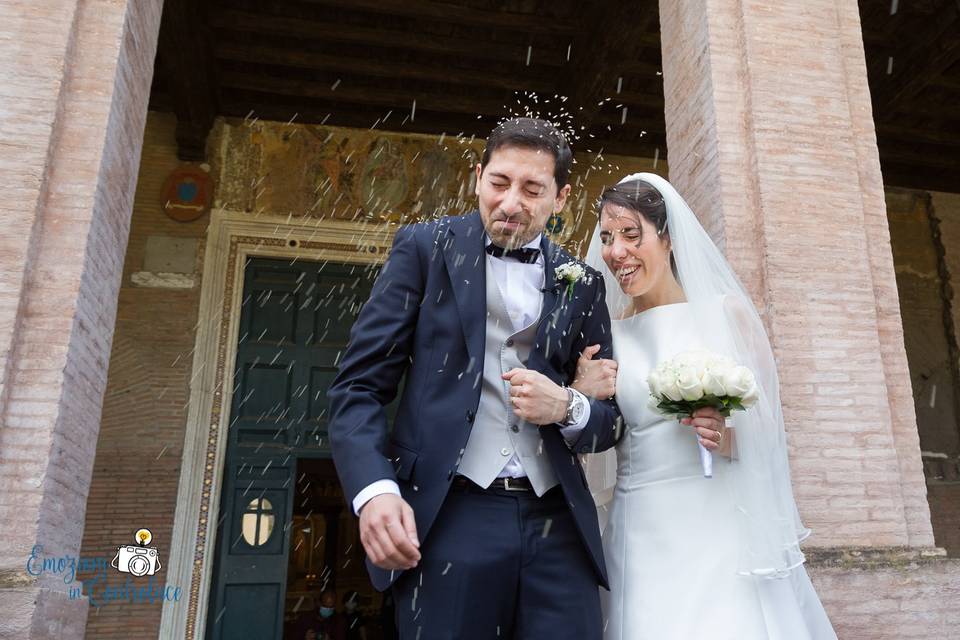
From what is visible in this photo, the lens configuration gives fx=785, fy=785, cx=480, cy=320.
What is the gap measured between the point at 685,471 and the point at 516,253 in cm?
84

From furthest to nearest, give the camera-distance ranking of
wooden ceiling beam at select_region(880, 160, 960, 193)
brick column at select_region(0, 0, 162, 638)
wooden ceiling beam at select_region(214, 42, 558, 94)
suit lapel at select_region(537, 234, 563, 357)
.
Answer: wooden ceiling beam at select_region(880, 160, 960, 193) → wooden ceiling beam at select_region(214, 42, 558, 94) → brick column at select_region(0, 0, 162, 638) → suit lapel at select_region(537, 234, 563, 357)

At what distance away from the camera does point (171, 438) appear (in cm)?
745

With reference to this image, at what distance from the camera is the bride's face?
2.51 meters

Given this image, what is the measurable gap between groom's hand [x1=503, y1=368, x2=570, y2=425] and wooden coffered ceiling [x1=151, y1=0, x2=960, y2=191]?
237 inches

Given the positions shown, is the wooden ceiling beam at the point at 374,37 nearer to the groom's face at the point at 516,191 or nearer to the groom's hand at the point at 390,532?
the groom's face at the point at 516,191

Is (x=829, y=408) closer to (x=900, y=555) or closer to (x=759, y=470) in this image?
(x=900, y=555)

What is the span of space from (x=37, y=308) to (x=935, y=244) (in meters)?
10.5

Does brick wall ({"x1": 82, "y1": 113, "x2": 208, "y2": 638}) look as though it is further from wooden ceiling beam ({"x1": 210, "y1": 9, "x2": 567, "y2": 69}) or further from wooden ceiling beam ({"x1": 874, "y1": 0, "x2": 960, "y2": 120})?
wooden ceiling beam ({"x1": 874, "y1": 0, "x2": 960, "y2": 120})

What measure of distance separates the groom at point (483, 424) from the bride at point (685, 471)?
9.3 inches

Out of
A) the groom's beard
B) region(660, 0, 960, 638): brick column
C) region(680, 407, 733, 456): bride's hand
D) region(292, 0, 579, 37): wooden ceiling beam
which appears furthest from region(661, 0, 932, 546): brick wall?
region(292, 0, 579, 37): wooden ceiling beam

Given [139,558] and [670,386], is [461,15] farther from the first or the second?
[670,386]

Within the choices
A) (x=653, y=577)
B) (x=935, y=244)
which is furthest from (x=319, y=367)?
(x=935, y=244)

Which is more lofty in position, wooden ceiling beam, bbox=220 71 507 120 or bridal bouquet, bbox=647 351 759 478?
wooden ceiling beam, bbox=220 71 507 120

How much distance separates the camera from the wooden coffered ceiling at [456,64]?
7469 mm
